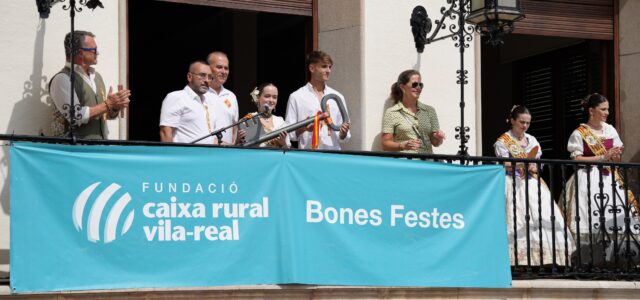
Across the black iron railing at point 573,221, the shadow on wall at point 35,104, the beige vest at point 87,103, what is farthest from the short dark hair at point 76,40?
the black iron railing at point 573,221

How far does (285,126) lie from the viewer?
12.4 metres

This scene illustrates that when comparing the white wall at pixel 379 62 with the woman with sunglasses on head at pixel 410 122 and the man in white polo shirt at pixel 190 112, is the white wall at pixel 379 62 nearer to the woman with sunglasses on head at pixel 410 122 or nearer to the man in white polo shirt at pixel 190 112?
the woman with sunglasses on head at pixel 410 122

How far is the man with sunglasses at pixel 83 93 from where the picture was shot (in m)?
11.9

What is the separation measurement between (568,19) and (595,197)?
2959 mm

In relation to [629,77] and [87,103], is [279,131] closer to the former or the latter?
[87,103]

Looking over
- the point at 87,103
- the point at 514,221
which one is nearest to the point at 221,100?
the point at 87,103

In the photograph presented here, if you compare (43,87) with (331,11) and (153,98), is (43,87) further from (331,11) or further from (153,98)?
(153,98)

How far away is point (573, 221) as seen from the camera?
1416 centimetres

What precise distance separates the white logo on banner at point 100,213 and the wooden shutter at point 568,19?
6277 millimetres

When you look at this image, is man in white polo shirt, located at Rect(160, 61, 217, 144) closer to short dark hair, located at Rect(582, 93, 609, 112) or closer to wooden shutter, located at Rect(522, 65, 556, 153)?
short dark hair, located at Rect(582, 93, 609, 112)

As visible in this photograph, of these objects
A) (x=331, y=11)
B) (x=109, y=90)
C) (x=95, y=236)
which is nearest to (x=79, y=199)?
(x=95, y=236)

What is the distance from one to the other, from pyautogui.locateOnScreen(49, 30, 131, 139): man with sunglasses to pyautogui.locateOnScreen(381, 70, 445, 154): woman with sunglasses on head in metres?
3.03

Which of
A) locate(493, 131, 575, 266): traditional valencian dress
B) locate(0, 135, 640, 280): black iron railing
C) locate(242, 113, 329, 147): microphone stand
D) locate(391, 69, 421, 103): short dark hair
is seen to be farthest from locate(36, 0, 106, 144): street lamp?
locate(493, 131, 575, 266): traditional valencian dress

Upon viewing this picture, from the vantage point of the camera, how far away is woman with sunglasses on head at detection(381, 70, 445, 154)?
545 inches
